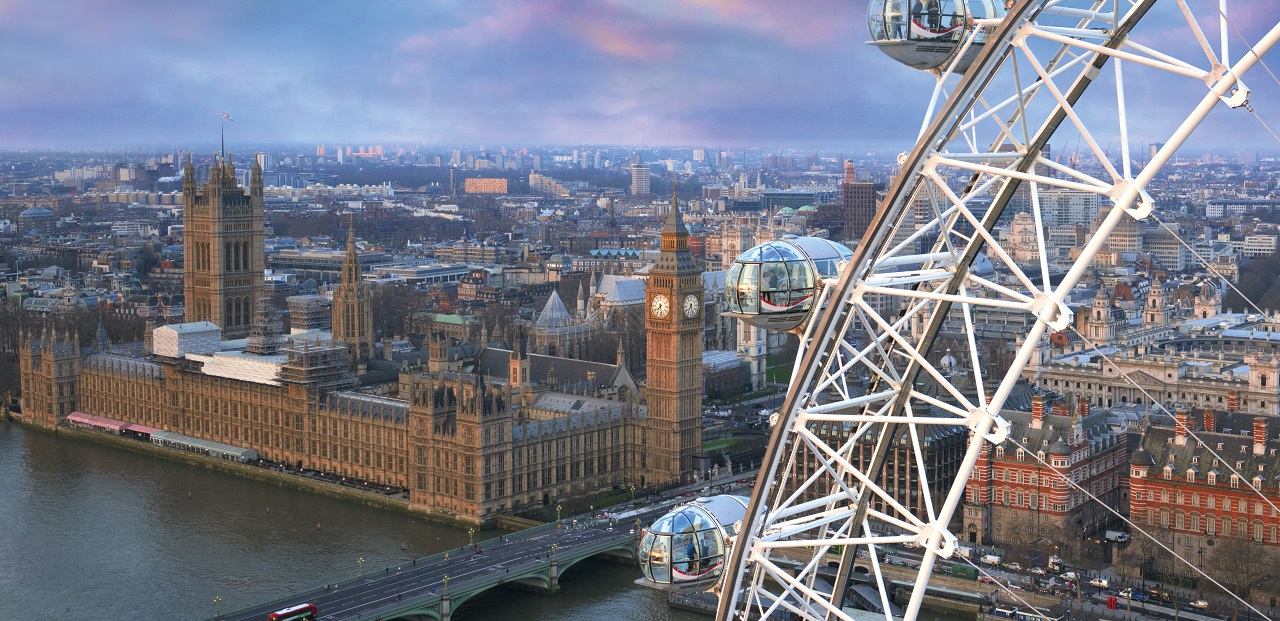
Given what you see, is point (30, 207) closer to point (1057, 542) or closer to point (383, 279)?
point (383, 279)

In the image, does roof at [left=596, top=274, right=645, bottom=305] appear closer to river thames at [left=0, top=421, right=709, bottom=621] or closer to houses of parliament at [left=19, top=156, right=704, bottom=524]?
houses of parliament at [left=19, top=156, right=704, bottom=524]

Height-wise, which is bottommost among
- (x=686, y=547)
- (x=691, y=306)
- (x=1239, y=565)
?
(x=1239, y=565)

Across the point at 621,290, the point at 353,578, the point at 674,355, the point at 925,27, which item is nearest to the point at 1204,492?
the point at 674,355

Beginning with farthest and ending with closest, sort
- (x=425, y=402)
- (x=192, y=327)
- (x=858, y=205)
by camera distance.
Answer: (x=858, y=205)
(x=192, y=327)
(x=425, y=402)

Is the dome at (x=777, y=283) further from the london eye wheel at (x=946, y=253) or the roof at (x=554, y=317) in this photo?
the roof at (x=554, y=317)

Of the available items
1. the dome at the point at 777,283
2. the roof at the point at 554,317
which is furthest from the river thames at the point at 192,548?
the dome at the point at 777,283

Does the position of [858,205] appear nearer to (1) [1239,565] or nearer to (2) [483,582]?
(1) [1239,565]
